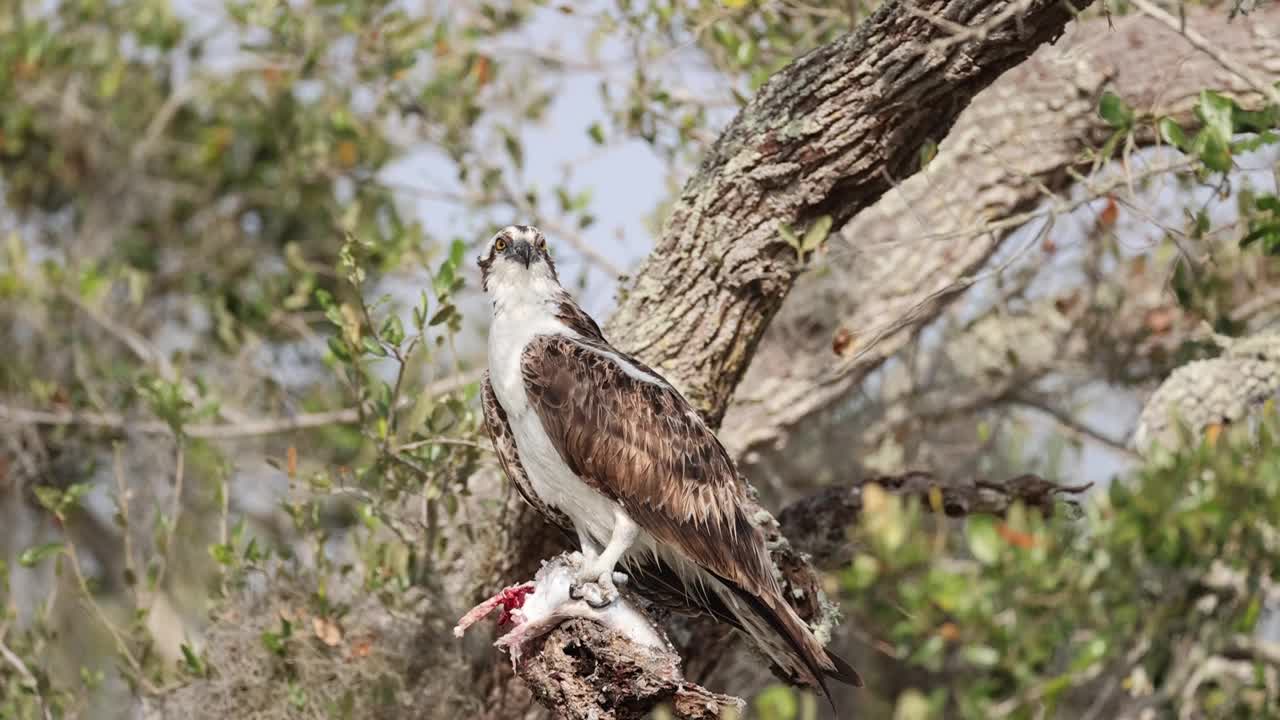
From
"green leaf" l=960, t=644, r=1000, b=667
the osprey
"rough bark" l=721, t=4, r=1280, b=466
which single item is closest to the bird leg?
the osprey

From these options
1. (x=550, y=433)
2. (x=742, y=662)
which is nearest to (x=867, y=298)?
(x=742, y=662)

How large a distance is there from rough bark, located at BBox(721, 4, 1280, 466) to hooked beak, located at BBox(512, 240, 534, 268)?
1.41 metres

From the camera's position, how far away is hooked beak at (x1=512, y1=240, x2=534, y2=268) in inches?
201

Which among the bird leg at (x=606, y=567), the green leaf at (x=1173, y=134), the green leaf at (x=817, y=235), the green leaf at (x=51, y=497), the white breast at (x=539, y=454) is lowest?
the green leaf at (x=51, y=497)

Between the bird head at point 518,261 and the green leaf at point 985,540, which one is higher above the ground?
the green leaf at point 985,540

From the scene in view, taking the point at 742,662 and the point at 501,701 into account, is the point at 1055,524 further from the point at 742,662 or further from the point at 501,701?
the point at 742,662

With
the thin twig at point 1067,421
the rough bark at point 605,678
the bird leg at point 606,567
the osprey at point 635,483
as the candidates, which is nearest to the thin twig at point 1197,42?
the rough bark at point 605,678

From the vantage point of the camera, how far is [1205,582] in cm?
325

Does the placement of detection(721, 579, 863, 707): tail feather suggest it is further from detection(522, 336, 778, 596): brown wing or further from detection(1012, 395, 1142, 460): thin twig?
detection(1012, 395, 1142, 460): thin twig

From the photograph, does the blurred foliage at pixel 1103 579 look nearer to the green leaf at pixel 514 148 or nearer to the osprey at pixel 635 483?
the osprey at pixel 635 483

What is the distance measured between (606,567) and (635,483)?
0.87 ft

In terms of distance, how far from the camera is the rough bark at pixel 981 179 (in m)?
6.13

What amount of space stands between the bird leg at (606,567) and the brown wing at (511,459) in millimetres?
148

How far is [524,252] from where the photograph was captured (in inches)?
201
